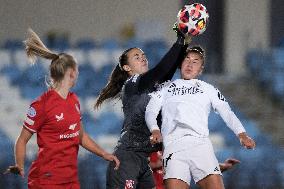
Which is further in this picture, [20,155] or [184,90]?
[184,90]

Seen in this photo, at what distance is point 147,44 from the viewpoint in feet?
29.0

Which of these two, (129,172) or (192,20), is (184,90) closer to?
(192,20)

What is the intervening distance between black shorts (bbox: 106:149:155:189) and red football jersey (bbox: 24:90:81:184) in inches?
15.6

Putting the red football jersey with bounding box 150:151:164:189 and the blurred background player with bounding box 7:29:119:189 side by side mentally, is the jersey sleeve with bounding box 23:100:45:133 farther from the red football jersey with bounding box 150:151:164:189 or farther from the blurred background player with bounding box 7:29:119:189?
the red football jersey with bounding box 150:151:164:189

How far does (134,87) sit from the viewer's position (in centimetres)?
483

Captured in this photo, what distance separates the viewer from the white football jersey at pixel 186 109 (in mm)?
4703

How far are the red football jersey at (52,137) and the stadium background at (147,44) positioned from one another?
13.3 ft

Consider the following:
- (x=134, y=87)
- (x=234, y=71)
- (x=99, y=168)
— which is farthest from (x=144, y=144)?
(x=234, y=71)

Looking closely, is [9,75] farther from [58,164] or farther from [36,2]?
[58,164]

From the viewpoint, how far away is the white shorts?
15.2 ft

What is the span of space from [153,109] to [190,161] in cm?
41

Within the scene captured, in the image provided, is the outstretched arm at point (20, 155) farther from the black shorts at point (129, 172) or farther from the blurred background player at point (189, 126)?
the blurred background player at point (189, 126)

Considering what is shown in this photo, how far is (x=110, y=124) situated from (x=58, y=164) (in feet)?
14.1

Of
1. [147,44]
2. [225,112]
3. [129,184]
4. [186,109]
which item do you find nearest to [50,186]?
[129,184]
